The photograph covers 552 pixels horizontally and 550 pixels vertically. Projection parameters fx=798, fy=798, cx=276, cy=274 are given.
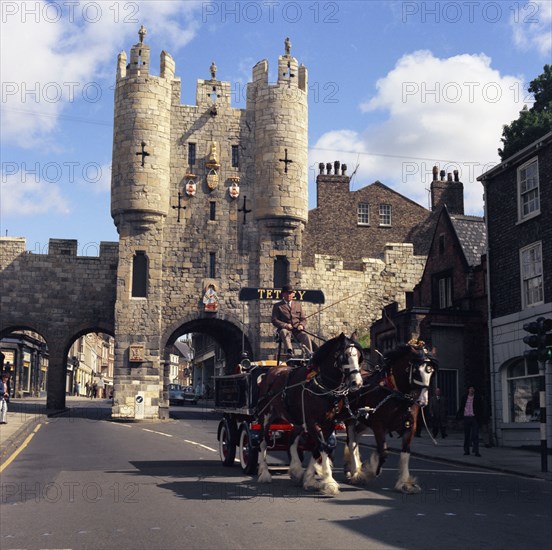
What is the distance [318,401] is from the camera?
12047 mm

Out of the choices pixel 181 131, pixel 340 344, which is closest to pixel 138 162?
pixel 181 131

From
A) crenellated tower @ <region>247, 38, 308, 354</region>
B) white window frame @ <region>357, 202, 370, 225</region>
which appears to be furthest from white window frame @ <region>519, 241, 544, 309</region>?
white window frame @ <region>357, 202, 370, 225</region>

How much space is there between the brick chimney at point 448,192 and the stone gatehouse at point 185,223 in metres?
16.7

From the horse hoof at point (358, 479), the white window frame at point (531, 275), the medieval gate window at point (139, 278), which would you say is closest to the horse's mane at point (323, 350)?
the horse hoof at point (358, 479)

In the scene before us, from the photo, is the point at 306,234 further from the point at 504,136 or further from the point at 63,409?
the point at 63,409

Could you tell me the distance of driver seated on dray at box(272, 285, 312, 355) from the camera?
15.5 metres

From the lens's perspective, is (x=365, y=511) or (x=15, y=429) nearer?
(x=365, y=511)

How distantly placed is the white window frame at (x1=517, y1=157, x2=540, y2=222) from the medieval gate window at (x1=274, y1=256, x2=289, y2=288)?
57.2ft

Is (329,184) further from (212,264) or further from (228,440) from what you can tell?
(228,440)

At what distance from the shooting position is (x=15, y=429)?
81.8 feet

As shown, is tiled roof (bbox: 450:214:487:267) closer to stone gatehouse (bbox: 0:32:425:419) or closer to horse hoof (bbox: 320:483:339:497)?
stone gatehouse (bbox: 0:32:425:419)

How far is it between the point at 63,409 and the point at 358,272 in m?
17.6

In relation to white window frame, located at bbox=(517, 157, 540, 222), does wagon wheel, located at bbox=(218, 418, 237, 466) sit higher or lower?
lower

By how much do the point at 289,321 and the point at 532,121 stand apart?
1131 inches
